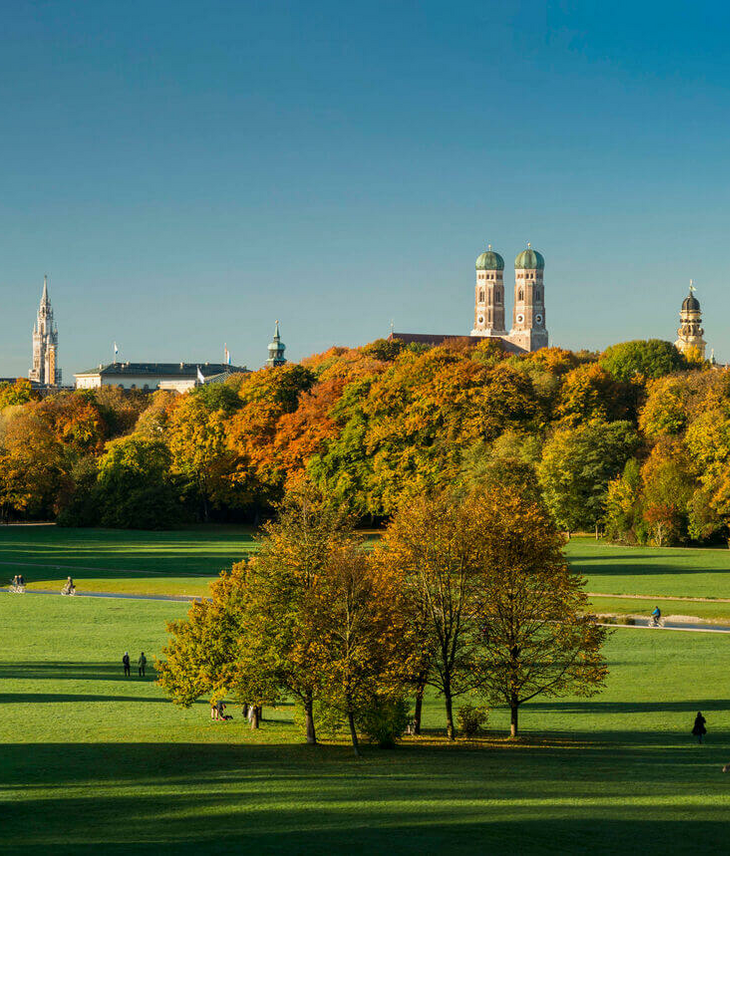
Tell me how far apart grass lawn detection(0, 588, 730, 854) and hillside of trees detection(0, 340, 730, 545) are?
28829 mm

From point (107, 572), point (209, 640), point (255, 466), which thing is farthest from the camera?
point (255, 466)

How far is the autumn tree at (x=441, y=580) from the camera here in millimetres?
30406

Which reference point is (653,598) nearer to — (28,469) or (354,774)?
(354,774)

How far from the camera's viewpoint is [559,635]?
3136 cm

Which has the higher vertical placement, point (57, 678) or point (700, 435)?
point (700, 435)

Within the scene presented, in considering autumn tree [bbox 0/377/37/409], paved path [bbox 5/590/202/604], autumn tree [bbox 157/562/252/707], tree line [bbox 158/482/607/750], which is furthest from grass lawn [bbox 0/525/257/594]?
autumn tree [bbox 0/377/37/409]

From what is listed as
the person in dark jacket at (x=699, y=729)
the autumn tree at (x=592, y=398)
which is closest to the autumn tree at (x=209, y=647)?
the person in dark jacket at (x=699, y=729)

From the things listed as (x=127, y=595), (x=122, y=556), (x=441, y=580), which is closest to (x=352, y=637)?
(x=441, y=580)

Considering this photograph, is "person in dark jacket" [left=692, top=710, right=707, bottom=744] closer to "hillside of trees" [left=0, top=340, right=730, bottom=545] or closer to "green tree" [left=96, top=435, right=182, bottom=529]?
"hillside of trees" [left=0, top=340, right=730, bottom=545]

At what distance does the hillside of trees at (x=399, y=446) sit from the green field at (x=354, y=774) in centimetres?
2741
